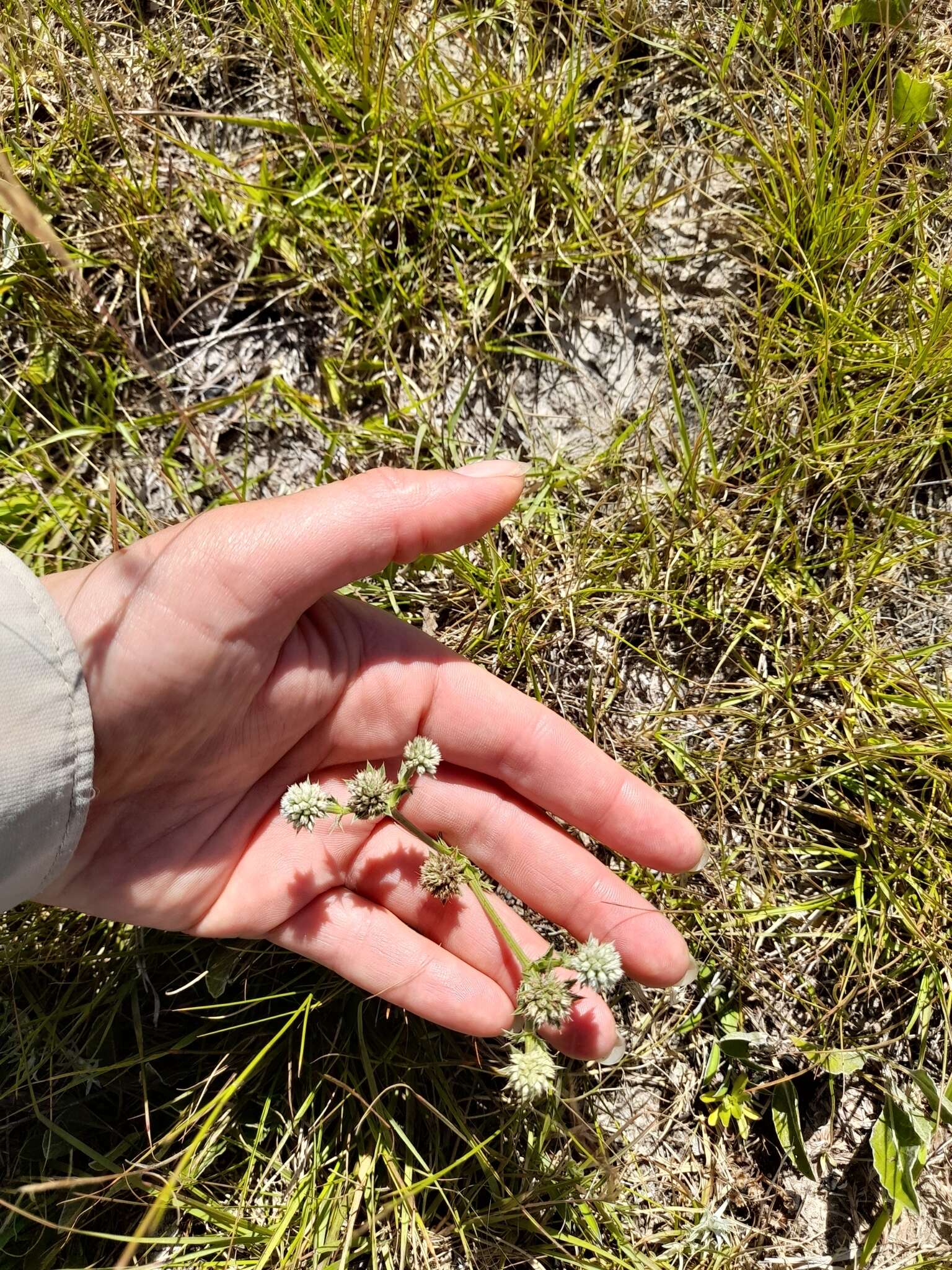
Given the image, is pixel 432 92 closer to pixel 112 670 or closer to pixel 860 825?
pixel 112 670

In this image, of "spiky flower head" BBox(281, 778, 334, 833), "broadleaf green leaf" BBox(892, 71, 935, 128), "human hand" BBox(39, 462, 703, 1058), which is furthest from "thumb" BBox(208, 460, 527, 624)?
"broadleaf green leaf" BBox(892, 71, 935, 128)

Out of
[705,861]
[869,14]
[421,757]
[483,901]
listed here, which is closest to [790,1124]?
[705,861]

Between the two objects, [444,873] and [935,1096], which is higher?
[444,873]

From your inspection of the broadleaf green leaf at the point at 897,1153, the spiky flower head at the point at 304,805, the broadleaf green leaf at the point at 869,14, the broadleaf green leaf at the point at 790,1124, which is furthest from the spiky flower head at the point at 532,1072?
the broadleaf green leaf at the point at 869,14

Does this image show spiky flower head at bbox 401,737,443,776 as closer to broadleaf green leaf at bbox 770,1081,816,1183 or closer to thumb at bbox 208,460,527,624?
thumb at bbox 208,460,527,624

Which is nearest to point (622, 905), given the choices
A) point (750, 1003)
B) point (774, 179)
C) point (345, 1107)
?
point (750, 1003)

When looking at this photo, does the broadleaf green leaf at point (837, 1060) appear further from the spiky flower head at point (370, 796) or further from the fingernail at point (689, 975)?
the spiky flower head at point (370, 796)

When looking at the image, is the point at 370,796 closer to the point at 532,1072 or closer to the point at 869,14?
the point at 532,1072
